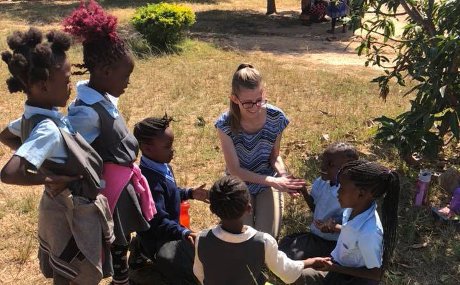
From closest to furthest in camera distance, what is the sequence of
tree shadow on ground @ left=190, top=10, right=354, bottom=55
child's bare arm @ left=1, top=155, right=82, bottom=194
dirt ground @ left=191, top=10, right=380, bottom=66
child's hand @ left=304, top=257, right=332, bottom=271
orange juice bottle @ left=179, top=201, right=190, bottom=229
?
child's bare arm @ left=1, top=155, right=82, bottom=194 < child's hand @ left=304, top=257, right=332, bottom=271 < orange juice bottle @ left=179, top=201, right=190, bottom=229 < dirt ground @ left=191, top=10, right=380, bottom=66 < tree shadow on ground @ left=190, top=10, right=354, bottom=55

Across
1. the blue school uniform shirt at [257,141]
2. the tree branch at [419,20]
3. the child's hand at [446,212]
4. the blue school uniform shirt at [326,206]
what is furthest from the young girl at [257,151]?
the tree branch at [419,20]

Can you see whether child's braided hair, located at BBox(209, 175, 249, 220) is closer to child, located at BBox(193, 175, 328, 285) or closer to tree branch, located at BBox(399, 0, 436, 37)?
child, located at BBox(193, 175, 328, 285)

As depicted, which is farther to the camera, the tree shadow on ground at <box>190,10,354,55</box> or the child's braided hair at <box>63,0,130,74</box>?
the tree shadow on ground at <box>190,10,354,55</box>

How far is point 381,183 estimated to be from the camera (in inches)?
95.7

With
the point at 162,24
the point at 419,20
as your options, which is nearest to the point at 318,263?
the point at 419,20

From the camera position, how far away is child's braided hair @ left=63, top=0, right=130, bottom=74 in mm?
2352

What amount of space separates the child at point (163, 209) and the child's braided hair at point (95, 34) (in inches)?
20.9

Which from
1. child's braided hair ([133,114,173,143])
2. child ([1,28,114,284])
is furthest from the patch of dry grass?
child's braided hair ([133,114,173,143])

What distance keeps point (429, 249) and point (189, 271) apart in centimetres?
165

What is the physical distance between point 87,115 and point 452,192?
9.96ft

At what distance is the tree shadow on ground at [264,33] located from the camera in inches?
492

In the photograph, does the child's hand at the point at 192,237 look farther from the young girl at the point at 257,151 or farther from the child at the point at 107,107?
the young girl at the point at 257,151

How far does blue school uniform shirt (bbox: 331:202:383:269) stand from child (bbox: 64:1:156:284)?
1.09 meters

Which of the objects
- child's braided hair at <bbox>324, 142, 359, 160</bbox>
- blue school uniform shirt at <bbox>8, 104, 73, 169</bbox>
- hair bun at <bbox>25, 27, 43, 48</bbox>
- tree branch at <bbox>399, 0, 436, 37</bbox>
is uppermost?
hair bun at <bbox>25, 27, 43, 48</bbox>
